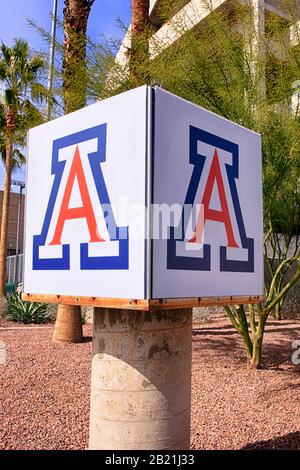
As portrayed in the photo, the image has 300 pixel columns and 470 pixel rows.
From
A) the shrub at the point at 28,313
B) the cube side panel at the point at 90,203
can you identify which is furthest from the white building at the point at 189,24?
the shrub at the point at 28,313

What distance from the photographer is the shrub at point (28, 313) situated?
13102mm

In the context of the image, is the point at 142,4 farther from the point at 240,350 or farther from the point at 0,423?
the point at 0,423

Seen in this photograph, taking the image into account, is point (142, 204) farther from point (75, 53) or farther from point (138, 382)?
point (75, 53)

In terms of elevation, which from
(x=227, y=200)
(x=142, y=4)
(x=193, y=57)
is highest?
(x=142, y=4)

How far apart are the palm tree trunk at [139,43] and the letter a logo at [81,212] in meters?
4.80

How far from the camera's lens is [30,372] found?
7.00m

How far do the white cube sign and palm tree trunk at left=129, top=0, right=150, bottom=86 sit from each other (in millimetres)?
4597

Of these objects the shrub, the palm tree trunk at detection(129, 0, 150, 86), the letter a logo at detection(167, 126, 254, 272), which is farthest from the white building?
the shrub

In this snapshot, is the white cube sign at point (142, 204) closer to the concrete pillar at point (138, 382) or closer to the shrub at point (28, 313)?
the concrete pillar at point (138, 382)

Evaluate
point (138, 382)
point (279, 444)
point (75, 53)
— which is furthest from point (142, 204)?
point (75, 53)

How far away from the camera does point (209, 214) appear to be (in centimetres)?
302

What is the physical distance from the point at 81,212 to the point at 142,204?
522mm
